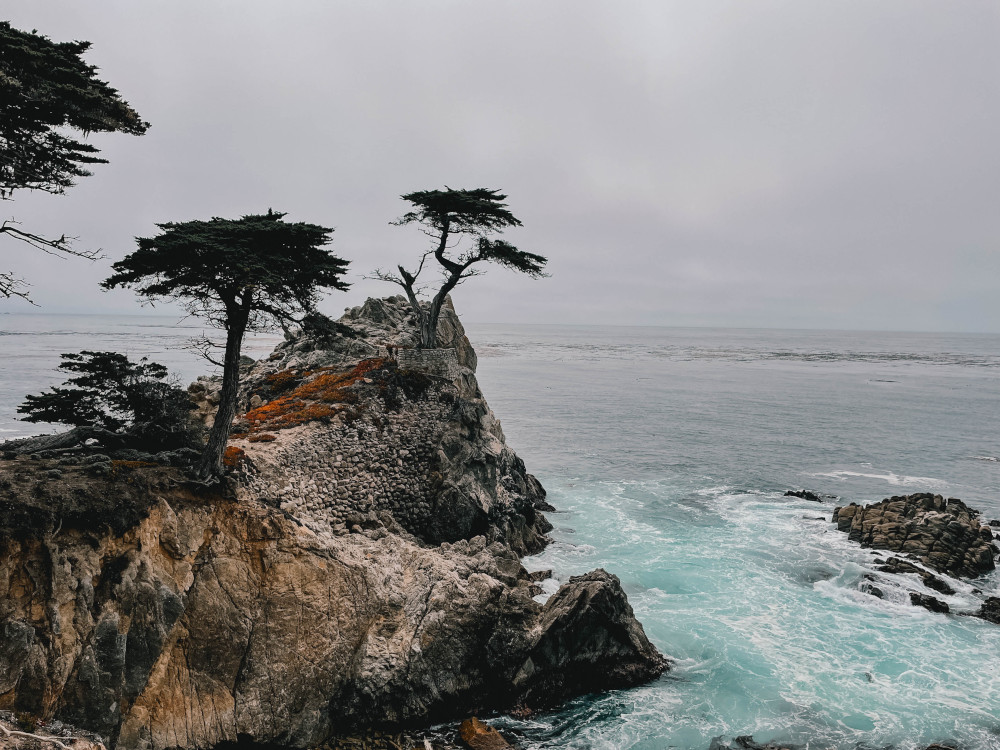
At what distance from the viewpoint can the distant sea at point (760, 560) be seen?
14938mm

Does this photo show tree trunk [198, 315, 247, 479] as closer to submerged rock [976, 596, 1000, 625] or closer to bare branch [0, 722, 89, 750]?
bare branch [0, 722, 89, 750]

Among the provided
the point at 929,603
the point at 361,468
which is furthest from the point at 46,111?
the point at 929,603

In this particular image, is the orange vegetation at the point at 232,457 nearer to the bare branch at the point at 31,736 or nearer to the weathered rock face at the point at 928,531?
the bare branch at the point at 31,736

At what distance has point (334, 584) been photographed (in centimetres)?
1484

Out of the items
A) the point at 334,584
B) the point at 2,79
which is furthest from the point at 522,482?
the point at 2,79

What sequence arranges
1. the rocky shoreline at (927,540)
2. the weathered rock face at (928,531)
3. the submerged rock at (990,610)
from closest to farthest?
the submerged rock at (990,610)
the rocky shoreline at (927,540)
the weathered rock face at (928,531)

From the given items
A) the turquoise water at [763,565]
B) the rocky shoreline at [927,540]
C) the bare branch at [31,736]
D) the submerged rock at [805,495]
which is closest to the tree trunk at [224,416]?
the bare branch at [31,736]

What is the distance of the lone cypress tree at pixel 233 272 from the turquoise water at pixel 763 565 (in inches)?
438

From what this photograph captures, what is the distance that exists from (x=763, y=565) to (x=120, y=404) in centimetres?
2315

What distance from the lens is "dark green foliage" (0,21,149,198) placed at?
35.6 ft

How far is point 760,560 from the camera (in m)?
24.9

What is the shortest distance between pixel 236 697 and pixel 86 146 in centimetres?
1186

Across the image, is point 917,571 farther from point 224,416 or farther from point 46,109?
point 46,109

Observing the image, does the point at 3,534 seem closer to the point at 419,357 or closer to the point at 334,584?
the point at 334,584
